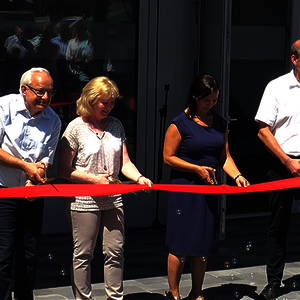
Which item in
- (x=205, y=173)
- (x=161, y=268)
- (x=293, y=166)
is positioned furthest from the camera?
(x=161, y=268)

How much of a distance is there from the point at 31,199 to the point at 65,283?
5.50 feet

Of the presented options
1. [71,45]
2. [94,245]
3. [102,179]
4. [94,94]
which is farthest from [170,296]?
[71,45]

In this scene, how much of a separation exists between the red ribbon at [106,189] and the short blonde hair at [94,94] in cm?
57

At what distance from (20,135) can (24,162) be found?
0.21m

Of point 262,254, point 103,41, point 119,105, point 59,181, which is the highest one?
point 103,41

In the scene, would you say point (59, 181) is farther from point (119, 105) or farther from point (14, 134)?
point (14, 134)

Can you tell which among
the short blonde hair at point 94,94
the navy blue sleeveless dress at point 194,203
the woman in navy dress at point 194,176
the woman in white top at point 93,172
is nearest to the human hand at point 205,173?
the woman in navy dress at point 194,176

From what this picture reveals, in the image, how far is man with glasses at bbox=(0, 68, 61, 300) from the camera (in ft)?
16.5

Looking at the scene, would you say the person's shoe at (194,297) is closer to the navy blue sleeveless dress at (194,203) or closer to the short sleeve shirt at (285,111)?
the navy blue sleeveless dress at (194,203)

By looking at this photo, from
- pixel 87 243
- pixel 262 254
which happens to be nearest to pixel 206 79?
pixel 87 243

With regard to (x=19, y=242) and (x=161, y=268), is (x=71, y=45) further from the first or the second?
(x=19, y=242)

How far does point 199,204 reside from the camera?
229 inches

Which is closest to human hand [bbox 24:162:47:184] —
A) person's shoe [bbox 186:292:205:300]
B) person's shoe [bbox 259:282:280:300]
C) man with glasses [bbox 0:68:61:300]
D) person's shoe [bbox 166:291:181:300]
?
man with glasses [bbox 0:68:61:300]

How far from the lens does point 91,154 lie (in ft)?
17.8
